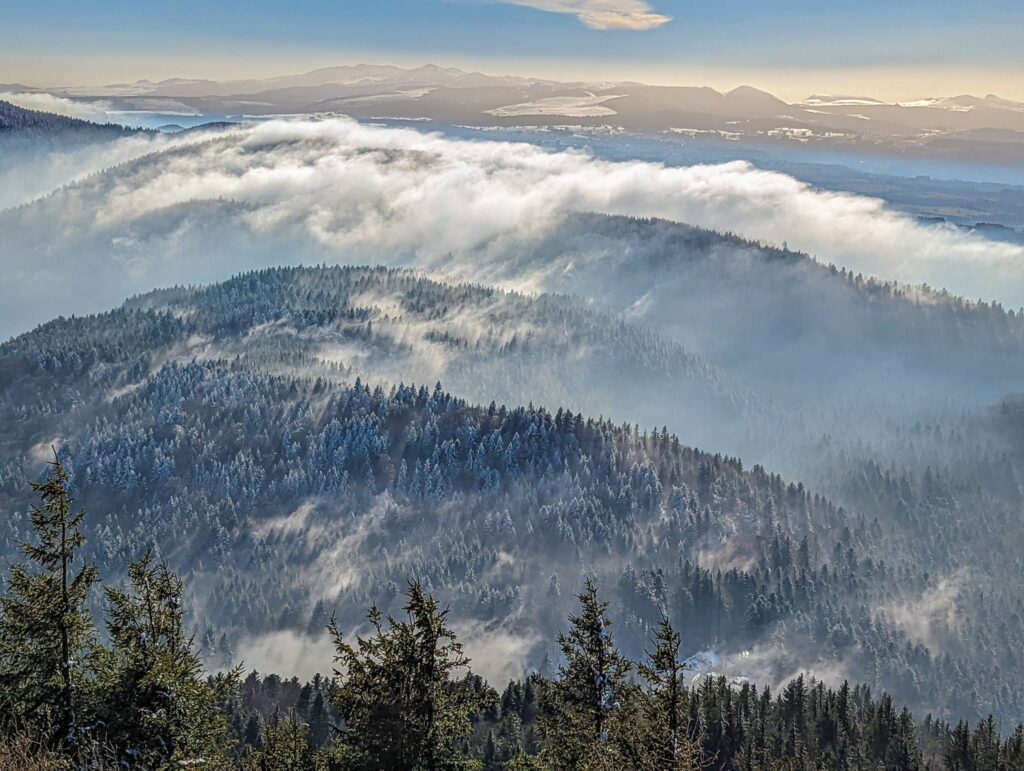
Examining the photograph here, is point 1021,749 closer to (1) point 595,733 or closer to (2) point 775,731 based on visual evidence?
(2) point 775,731

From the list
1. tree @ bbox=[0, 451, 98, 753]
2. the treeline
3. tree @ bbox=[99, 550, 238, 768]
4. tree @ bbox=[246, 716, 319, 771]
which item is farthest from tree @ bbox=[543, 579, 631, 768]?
tree @ bbox=[0, 451, 98, 753]

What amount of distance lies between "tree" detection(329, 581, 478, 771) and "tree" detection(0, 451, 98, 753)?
13.3 meters

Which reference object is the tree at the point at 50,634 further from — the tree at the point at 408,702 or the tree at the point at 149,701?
the tree at the point at 408,702

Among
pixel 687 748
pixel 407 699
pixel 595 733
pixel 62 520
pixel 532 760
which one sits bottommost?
pixel 532 760

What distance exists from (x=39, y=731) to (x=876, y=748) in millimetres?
138611

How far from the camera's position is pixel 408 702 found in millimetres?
39500

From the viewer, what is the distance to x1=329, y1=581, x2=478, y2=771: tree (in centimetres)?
3888

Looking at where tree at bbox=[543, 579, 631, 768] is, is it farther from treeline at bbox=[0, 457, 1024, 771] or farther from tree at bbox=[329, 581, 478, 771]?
tree at bbox=[329, 581, 478, 771]

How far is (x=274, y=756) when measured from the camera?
43750mm

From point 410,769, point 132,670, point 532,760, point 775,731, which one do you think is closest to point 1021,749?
point 775,731

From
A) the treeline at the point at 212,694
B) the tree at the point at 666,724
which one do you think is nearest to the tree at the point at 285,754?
the treeline at the point at 212,694

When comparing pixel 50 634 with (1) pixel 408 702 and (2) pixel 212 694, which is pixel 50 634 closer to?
(2) pixel 212 694

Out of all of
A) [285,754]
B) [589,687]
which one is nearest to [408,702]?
[285,754]

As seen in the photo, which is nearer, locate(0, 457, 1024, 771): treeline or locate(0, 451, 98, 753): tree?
locate(0, 457, 1024, 771): treeline
